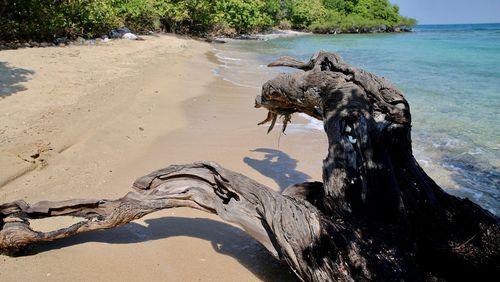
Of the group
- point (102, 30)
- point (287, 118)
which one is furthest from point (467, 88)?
point (102, 30)

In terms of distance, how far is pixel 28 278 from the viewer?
3252 millimetres

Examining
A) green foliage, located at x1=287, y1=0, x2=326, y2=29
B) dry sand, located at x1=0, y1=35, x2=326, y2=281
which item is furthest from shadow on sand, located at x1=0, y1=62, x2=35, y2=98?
green foliage, located at x1=287, y1=0, x2=326, y2=29

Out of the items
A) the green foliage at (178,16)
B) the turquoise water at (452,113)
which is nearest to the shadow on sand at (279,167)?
the turquoise water at (452,113)

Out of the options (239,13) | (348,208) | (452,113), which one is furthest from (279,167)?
(239,13)

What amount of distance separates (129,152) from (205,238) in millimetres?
2728

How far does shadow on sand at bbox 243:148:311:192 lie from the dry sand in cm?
2

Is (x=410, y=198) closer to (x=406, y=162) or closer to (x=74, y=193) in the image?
(x=406, y=162)

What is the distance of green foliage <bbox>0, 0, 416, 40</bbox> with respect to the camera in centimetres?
1587

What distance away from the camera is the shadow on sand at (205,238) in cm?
353

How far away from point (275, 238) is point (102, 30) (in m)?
19.4

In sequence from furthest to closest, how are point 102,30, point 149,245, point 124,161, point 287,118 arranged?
point 102,30 < point 124,161 < point 287,118 < point 149,245

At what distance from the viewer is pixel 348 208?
304 cm

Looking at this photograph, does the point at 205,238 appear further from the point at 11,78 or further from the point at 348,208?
the point at 11,78

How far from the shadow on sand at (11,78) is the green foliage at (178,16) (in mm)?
5951
